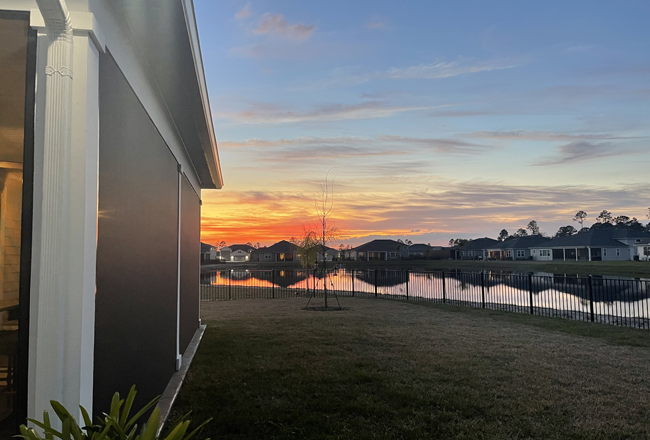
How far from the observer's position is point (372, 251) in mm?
79750

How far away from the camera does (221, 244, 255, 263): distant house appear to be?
9444cm

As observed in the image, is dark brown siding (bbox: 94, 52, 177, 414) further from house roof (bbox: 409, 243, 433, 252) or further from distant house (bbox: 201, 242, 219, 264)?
distant house (bbox: 201, 242, 219, 264)

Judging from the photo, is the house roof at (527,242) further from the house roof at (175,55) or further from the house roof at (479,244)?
the house roof at (175,55)

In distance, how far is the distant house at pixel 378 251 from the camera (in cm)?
7975

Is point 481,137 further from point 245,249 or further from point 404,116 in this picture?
point 245,249

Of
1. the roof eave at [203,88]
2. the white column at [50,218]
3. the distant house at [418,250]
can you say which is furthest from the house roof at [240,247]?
the white column at [50,218]

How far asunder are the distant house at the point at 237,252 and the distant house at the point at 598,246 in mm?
58249

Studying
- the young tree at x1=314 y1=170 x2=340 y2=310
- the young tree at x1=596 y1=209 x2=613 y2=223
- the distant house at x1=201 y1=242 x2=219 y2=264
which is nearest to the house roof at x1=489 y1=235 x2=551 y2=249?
the young tree at x1=596 y1=209 x2=613 y2=223

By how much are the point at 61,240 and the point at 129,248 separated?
3.89ft

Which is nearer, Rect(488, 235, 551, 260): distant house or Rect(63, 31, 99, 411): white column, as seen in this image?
Rect(63, 31, 99, 411): white column

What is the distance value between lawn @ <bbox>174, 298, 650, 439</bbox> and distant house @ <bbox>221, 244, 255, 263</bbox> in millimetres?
83672

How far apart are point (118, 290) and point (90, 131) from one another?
120 cm

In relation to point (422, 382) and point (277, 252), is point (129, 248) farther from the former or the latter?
point (277, 252)

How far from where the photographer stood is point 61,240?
6.86 ft
